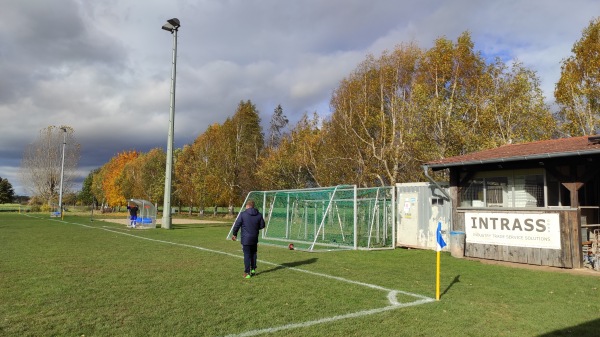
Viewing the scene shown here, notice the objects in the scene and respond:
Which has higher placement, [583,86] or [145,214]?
[583,86]

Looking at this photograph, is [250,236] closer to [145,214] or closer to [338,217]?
[338,217]

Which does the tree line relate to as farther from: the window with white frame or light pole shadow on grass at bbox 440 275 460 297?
light pole shadow on grass at bbox 440 275 460 297

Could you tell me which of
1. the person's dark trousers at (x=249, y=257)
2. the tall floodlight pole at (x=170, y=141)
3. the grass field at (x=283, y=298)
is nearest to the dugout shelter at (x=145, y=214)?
the tall floodlight pole at (x=170, y=141)

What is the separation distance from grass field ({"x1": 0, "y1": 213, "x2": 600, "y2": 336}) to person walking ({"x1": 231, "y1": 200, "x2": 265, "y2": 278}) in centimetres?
37

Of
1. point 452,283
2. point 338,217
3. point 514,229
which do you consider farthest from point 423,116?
point 452,283

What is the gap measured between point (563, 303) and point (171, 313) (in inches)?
266

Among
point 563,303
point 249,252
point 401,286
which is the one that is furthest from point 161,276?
point 563,303

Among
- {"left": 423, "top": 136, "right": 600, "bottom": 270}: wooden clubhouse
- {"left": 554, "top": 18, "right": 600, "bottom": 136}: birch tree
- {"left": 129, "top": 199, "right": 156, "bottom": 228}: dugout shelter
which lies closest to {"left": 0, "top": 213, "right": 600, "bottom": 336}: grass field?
{"left": 423, "top": 136, "right": 600, "bottom": 270}: wooden clubhouse

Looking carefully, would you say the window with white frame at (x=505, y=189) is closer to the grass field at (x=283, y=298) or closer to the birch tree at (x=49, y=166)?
the grass field at (x=283, y=298)

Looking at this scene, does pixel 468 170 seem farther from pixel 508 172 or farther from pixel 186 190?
pixel 186 190

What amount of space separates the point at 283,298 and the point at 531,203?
874cm

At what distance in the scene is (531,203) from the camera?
472 inches

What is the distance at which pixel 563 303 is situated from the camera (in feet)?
23.5

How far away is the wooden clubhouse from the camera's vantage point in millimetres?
10695
